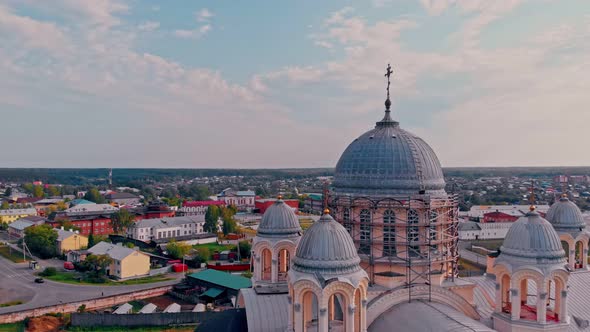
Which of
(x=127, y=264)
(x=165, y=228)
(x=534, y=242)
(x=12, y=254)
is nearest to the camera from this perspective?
(x=534, y=242)

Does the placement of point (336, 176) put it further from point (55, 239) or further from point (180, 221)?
point (180, 221)

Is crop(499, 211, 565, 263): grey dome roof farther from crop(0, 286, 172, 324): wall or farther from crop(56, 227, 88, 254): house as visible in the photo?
crop(56, 227, 88, 254): house

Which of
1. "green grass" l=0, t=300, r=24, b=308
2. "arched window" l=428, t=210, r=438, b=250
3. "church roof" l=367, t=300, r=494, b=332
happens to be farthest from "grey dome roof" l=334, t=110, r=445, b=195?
"green grass" l=0, t=300, r=24, b=308

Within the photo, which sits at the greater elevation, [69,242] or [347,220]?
[347,220]

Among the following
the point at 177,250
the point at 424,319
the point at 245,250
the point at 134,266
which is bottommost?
the point at 134,266

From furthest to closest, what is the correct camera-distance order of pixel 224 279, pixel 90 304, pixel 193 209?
pixel 193 209
pixel 224 279
pixel 90 304

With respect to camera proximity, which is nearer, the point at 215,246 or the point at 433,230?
the point at 433,230

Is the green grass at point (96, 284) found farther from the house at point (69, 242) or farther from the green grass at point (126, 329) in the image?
the green grass at point (126, 329)

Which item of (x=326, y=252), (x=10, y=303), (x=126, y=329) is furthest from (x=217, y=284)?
(x=326, y=252)

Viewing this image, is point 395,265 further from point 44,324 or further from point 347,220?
point 44,324
